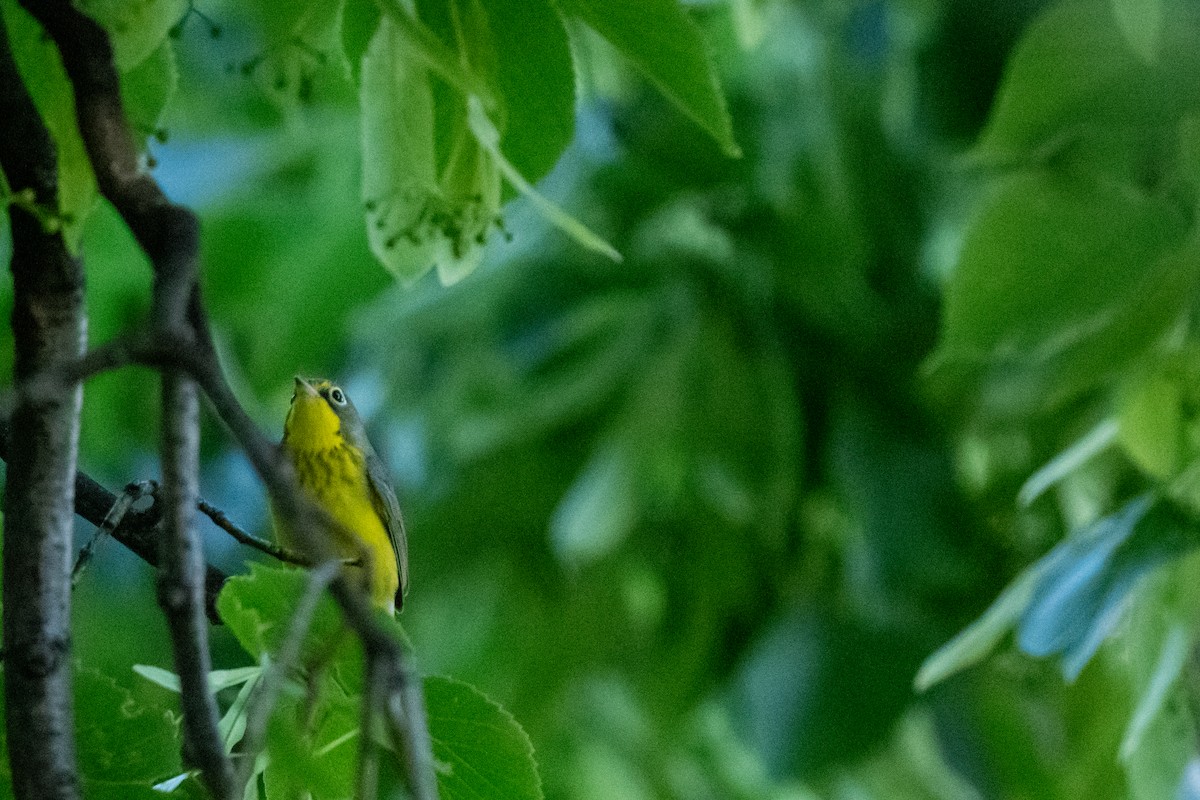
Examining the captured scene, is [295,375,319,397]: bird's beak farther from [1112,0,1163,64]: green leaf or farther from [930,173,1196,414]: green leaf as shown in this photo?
[1112,0,1163,64]: green leaf

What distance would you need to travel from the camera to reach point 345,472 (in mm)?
974

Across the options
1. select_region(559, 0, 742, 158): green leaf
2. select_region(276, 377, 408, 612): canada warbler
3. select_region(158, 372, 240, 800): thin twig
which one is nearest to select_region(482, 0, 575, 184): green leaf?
select_region(559, 0, 742, 158): green leaf

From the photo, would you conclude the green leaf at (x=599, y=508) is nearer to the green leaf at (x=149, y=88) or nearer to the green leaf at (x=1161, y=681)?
the green leaf at (x=1161, y=681)

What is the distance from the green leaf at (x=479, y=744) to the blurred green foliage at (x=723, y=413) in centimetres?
83

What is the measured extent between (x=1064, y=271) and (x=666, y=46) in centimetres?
46

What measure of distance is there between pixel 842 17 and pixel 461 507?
69 centimetres

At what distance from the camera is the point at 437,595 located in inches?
62.9

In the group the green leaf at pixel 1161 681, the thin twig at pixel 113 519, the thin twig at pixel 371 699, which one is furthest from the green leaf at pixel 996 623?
the thin twig at pixel 371 699

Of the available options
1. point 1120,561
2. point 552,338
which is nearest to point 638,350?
point 552,338

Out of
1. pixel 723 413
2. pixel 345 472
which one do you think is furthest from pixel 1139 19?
pixel 723 413

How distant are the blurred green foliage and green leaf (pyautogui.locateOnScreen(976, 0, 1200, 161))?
1.07 ft

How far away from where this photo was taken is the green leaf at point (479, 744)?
1.43ft

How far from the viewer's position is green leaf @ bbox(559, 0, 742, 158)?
0.47 metres

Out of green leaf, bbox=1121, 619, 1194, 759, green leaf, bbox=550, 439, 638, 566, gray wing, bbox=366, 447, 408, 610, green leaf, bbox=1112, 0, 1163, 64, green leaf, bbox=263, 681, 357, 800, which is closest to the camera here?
green leaf, bbox=263, 681, 357, 800
